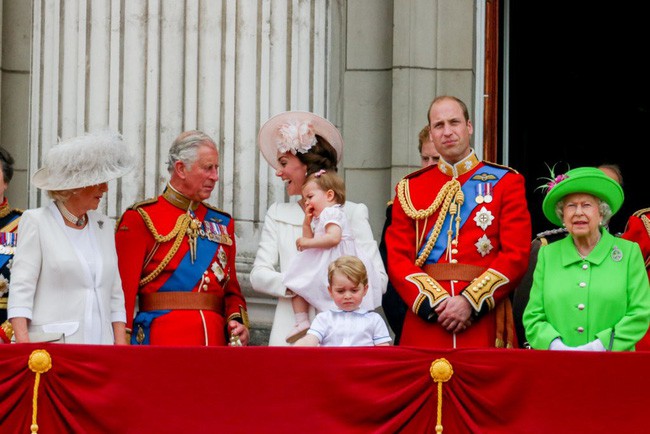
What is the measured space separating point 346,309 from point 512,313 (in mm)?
882

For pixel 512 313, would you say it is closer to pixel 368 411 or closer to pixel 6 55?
pixel 368 411

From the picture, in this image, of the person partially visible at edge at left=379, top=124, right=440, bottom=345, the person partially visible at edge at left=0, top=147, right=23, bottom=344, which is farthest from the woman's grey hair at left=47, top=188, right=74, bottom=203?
the person partially visible at edge at left=379, top=124, right=440, bottom=345

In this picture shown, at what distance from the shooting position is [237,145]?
9.19 meters

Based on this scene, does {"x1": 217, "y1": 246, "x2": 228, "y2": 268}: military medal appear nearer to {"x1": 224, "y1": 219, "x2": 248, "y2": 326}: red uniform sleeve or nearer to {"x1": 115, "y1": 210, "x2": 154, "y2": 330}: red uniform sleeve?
{"x1": 224, "y1": 219, "x2": 248, "y2": 326}: red uniform sleeve

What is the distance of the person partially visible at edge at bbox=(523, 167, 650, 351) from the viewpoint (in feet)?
22.5

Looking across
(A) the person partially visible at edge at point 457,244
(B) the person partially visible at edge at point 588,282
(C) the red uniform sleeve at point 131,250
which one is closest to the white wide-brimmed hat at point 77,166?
(C) the red uniform sleeve at point 131,250

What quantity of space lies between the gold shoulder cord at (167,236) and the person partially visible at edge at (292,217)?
374 mm

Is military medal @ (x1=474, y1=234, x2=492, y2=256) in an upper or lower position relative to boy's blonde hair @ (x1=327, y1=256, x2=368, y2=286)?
upper

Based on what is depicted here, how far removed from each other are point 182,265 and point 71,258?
0.75 meters

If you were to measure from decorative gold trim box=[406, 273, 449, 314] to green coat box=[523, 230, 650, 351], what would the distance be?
42cm

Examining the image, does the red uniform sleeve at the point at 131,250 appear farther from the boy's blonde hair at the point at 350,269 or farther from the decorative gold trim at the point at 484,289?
the decorative gold trim at the point at 484,289

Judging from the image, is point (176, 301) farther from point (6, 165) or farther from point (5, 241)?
point (6, 165)

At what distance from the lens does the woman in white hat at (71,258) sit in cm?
700

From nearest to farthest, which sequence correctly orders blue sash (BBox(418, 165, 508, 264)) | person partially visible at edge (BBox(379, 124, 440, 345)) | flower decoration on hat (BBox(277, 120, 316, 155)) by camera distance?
blue sash (BBox(418, 165, 508, 264))
flower decoration on hat (BBox(277, 120, 316, 155))
person partially visible at edge (BBox(379, 124, 440, 345))
